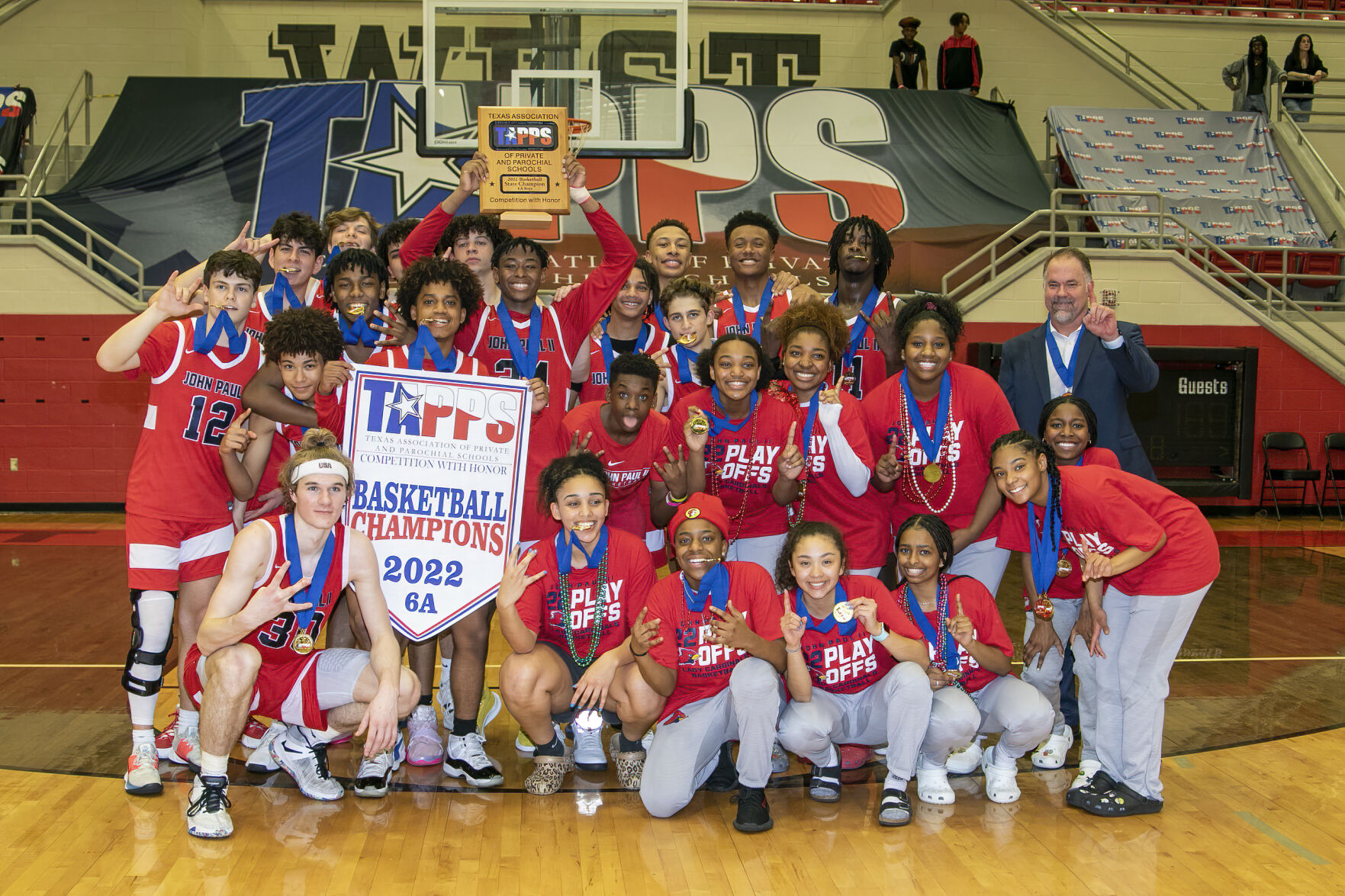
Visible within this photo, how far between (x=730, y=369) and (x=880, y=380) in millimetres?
1038

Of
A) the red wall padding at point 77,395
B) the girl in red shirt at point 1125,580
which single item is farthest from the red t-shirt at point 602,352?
the red wall padding at point 77,395

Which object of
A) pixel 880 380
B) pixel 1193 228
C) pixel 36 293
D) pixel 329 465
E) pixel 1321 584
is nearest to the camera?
pixel 329 465

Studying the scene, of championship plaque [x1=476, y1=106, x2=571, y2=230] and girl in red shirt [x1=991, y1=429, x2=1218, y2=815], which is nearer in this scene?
girl in red shirt [x1=991, y1=429, x2=1218, y2=815]

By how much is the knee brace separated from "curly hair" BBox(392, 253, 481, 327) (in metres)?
1.50

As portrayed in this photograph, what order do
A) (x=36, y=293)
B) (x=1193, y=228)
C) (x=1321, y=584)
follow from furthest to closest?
(x=1193, y=228)
(x=36, y=293)
(x=1321, y=584)

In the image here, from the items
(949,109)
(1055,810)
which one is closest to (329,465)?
(1055,810)

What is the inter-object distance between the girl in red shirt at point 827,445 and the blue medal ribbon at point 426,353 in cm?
134

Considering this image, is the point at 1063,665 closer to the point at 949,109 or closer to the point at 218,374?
the point at 218,374

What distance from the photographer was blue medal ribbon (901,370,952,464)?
14.6 feet

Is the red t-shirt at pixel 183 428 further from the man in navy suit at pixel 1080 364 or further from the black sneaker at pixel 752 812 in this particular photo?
the man in navy suit at pixel 1080 364

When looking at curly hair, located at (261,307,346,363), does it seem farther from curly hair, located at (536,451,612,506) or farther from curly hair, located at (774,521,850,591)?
curly hair, located at (774,521,850,591)

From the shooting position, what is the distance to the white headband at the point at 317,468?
3.83m

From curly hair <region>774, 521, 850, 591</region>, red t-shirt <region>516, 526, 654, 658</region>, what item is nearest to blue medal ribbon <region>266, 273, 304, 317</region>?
red t-shirt <region>516, 526, 654, 658</region>

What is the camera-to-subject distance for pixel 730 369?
4.33m
